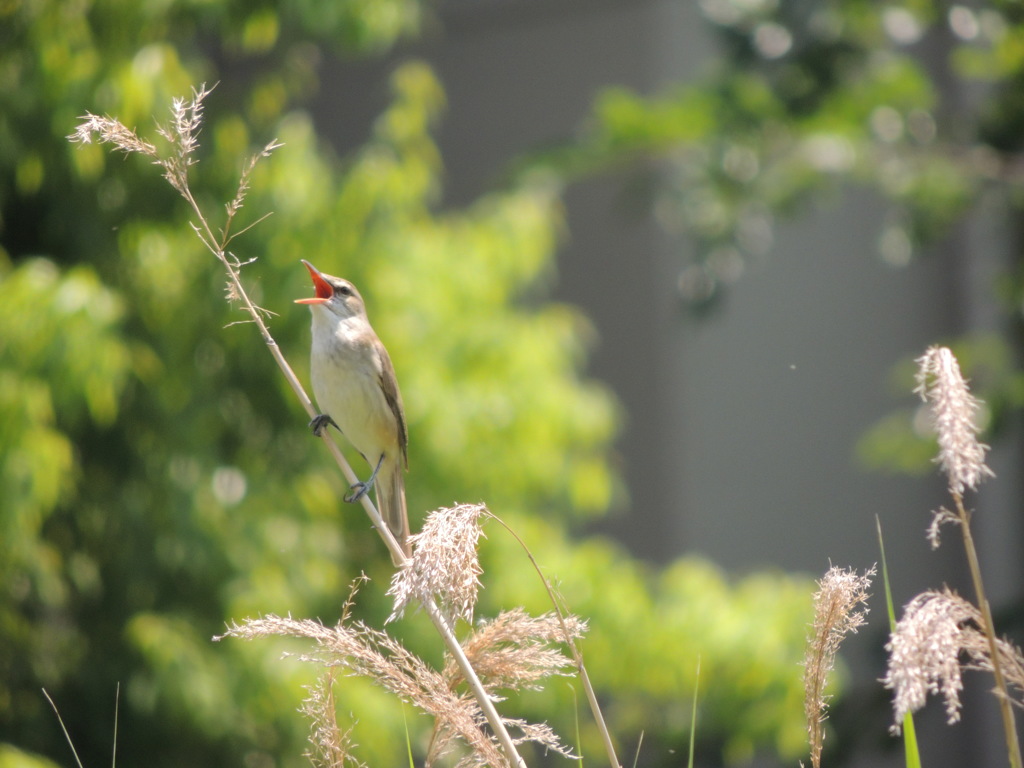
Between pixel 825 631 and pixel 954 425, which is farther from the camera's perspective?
pixel 825 631

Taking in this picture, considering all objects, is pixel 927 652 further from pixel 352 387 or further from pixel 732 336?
pixel 732 336

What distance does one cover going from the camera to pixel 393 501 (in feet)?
13.1

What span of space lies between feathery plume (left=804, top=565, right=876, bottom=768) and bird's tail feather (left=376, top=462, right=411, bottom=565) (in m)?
2.08

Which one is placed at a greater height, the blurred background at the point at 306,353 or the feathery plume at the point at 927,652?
the blurred background at the point at 306,353

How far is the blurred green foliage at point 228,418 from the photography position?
454 cm

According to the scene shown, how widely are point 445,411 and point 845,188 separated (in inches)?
222

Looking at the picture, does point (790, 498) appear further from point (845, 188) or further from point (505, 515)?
point (505, 515)

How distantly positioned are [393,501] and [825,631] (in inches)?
102

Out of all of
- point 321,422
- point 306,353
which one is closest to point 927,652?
point 321,422

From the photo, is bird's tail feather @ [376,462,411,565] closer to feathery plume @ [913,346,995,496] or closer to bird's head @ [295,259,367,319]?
bird's head @ [295,259,367,319]

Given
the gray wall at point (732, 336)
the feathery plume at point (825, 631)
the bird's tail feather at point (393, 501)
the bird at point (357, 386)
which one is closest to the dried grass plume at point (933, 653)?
the feathery plume at point (825, 631)

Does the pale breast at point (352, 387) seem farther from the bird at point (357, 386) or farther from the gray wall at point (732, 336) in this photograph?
the gray wall at point (732, 336)

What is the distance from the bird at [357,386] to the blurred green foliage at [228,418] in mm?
926

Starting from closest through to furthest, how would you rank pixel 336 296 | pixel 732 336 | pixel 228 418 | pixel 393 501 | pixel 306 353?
pixel 336 296, pixel 393 501, pixel 306 353, pixel 228 418, pixel 732 336
